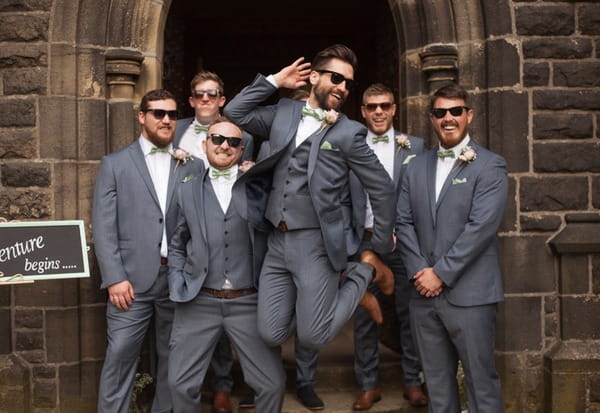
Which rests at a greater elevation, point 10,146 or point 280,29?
point 280,29

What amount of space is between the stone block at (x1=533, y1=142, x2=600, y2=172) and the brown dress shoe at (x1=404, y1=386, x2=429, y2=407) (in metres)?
1.71

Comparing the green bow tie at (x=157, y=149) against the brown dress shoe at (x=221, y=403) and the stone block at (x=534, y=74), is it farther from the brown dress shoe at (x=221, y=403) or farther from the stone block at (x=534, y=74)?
the stone block at (x=534, y=74)

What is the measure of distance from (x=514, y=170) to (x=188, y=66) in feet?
19.0

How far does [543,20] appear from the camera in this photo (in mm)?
4875

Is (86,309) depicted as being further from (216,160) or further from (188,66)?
(188,66)

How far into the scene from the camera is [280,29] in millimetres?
9680

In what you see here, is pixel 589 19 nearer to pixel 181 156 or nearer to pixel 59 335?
pixel 181 156

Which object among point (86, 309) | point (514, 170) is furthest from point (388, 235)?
point (86, 309)

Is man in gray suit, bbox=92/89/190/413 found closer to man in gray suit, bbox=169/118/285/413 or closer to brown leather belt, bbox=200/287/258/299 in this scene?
man in gray suit, bbox=169/118/285/413

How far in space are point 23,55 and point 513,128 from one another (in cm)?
336

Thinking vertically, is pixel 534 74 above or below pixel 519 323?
above

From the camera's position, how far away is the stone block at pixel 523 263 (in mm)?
4812

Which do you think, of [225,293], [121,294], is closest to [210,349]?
[225,293]

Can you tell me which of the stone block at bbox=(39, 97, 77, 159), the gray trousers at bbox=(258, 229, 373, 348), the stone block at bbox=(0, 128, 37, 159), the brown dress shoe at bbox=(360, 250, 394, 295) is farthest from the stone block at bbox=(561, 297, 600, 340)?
the stone block at bbox=(0, 128, 37, 159)
